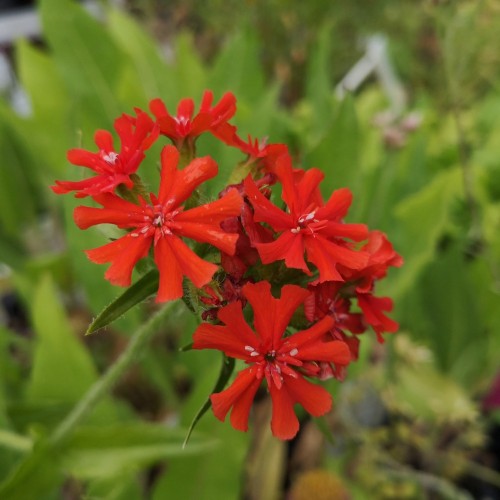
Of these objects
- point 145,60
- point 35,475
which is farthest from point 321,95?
point 35,475

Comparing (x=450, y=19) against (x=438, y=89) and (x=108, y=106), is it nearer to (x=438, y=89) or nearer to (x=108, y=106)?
(x=108, y=106)

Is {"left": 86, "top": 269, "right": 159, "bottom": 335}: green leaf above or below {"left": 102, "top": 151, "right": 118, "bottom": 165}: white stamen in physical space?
below

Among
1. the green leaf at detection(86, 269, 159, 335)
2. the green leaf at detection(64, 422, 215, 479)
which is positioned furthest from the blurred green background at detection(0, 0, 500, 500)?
the green leaf at detection(86, 269, 159, 335)

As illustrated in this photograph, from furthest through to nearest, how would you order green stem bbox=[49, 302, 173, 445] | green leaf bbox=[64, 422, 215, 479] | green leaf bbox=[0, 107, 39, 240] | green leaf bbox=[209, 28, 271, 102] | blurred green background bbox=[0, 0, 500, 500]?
green leaf bbox=[0, 107, 39, 240]
green leaf bbox=[209, 28, 271, 102]
blurred green background bbox=[0, 0, 500, 500]
green leaf bbox=[64, 422, 215, 479]
green stem bbox=[49, 302, 173, 445]

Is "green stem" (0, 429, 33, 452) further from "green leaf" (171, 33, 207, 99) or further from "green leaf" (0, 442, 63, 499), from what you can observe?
"green leaf" (171, 33, 207, 99)

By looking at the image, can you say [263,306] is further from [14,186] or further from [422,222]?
[14,186]

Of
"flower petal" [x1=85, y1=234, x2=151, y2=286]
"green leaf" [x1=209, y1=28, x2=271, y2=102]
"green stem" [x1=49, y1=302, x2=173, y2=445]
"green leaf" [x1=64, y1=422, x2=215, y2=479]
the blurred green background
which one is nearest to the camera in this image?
"flower petal" [x1=85, y1=234, x2=151, y2=286]

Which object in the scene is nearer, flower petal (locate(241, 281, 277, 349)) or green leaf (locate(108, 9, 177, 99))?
flower petal (locate(241, 281, 277, 349))

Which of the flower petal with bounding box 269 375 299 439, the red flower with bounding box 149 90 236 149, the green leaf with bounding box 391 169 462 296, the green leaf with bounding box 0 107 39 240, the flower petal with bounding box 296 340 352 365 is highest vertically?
the green leaf with bounding box 0 107 39 240

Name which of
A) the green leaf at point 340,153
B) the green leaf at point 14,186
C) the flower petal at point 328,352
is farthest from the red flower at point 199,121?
the green leaf at point 14,186
